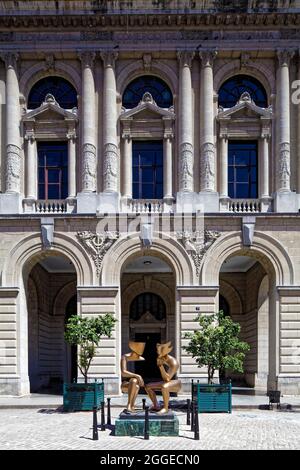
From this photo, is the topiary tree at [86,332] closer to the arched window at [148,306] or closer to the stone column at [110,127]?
the stone column at [110,127]

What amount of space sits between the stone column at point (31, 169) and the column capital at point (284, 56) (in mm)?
12728

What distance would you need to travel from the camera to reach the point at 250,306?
38.2 meters

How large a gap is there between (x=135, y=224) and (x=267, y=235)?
6294 millimetres

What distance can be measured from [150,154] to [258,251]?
286 inches

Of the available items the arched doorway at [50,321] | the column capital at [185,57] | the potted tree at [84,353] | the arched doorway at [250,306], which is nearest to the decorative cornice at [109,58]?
the column capital at [185,57]

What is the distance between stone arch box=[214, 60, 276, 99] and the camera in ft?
106

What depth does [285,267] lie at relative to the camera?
1214 inches

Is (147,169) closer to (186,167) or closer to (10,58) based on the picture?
(186,167)

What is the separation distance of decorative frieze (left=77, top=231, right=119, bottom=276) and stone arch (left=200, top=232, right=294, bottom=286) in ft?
14.9

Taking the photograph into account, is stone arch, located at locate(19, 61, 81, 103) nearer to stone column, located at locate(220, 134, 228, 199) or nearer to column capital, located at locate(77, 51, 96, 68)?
column capital, located at locate(77, 51, 96, 68)

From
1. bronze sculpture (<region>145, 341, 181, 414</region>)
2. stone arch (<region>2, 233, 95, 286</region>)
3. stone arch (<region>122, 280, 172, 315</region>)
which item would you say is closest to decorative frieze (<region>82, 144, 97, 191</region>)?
stone arch (<region>2, 233, 95, 286</region>)

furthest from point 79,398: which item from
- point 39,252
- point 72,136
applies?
point 72,136

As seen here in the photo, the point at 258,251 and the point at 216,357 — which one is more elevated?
the point at 258,251
